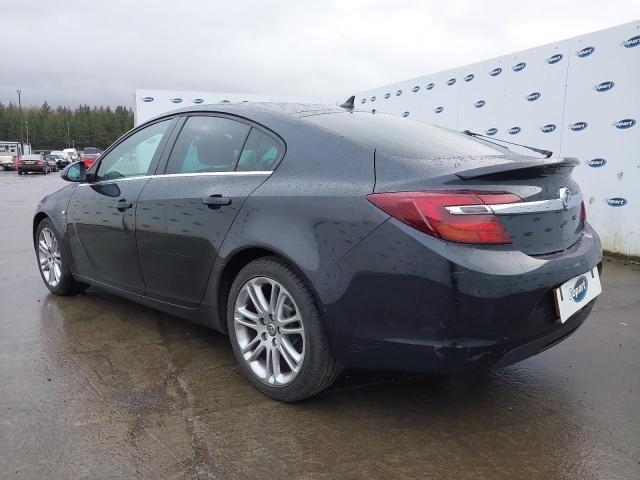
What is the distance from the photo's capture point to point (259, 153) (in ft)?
9.47

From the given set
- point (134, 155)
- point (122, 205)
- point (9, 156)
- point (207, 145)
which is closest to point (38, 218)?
A: point (134, 155)

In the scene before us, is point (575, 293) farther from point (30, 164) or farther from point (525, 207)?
point (30, 164)

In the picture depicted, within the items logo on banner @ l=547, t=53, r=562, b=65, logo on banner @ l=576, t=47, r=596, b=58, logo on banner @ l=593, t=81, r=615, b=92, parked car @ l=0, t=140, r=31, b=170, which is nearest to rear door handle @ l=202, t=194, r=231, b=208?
logo on banner @ l=593, t=81, r=615, b=92

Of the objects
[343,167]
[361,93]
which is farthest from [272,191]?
[361,93]

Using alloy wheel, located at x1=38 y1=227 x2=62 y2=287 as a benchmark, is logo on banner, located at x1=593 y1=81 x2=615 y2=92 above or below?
above

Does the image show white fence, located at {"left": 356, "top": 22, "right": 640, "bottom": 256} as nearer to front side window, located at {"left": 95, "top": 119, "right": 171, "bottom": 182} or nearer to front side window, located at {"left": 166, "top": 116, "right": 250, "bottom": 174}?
front side window, located at {"left": 166, "top": 116, "right": 250, "bottom": 174}

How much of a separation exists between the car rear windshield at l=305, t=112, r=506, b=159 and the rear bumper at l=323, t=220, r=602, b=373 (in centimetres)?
52

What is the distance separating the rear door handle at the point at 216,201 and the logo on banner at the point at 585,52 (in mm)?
6234

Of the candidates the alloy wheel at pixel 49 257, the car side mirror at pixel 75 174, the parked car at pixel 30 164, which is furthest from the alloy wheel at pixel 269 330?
the parked car at pixel 30 164

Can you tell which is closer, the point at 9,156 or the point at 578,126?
the point at 578,126

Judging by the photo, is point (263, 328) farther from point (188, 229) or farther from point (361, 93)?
point (361, 93)

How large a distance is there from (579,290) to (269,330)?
1.48 metres

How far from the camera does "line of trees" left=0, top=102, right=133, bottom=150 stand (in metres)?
101

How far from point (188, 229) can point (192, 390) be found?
2.86 ft
